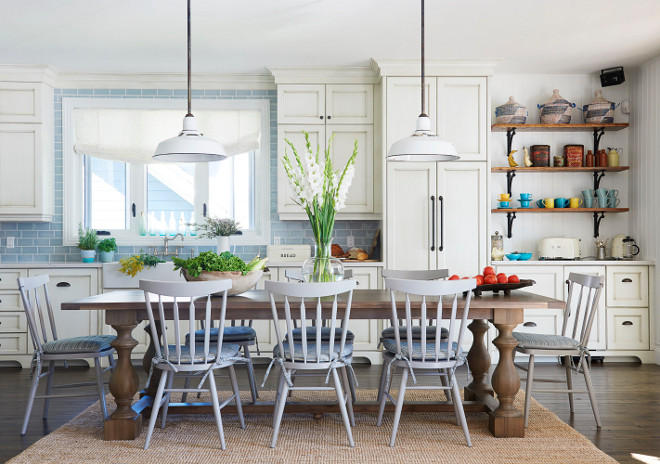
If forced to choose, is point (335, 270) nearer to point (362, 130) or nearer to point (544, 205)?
point (362, 130)

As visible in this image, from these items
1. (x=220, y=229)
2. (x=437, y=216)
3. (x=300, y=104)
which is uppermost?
(x=300, y=104)

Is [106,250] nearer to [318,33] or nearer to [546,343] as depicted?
[318,33]

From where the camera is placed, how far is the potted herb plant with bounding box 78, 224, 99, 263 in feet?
17.6

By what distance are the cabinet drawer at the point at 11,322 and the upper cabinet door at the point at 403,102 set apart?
3574mm

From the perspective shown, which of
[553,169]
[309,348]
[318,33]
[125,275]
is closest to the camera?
[309,348]

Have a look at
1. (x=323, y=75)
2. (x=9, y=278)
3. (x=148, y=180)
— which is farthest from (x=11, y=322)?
(x=323, y=75)

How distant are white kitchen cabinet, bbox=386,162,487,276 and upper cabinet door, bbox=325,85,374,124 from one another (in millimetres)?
604

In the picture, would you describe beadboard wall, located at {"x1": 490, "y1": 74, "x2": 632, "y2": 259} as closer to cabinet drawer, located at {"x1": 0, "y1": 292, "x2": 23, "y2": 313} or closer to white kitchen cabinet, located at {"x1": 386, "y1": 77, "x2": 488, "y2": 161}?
white kitchen cabinet, located at {"x1": 386, "y1": 77, "x2": 488, "y2": 161}

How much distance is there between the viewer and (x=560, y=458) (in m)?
2.86

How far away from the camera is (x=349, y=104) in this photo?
5426 millimetres

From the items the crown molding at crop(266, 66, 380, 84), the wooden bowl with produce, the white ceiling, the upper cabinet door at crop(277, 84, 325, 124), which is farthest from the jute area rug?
the crown molding at crop(266, 66, 380, 84)

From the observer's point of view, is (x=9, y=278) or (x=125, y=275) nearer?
(x=9, y=278)

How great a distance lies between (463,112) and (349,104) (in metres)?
1.04

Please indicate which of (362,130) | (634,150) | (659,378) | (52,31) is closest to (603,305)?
(659,378)
